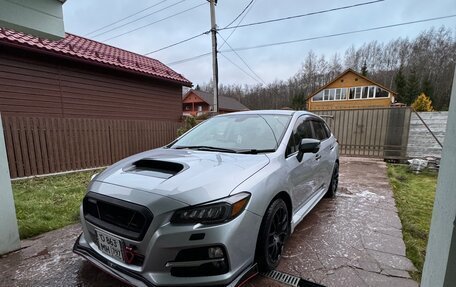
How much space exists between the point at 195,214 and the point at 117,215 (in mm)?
643

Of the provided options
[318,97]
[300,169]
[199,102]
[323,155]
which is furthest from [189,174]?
[199,102]

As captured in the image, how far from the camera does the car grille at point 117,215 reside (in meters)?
A: 1.62

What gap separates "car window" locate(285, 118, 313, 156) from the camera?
266 centimetres

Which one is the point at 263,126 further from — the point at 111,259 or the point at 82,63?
the point at 82,63

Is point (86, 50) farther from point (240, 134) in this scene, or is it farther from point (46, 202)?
point (240, 134)

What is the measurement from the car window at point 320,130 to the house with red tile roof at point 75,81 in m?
5.19

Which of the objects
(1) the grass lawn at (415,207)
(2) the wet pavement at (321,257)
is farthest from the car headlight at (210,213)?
(1) the grass lawn at (415,207)

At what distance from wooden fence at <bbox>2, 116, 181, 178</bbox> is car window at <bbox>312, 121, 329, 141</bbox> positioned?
248 inches

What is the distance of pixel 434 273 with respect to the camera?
1023 mm

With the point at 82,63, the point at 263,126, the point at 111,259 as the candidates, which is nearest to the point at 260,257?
the point at 111,259

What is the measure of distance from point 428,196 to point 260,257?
4.67 meters

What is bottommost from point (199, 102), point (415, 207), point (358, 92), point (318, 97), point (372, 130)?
point (415, 207)

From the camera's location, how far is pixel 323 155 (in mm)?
3615

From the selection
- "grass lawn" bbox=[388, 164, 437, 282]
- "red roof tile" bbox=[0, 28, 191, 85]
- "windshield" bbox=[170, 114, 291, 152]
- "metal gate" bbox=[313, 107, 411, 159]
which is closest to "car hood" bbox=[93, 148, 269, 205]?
"windshield" bbox=[170, 114, 291, 152]
